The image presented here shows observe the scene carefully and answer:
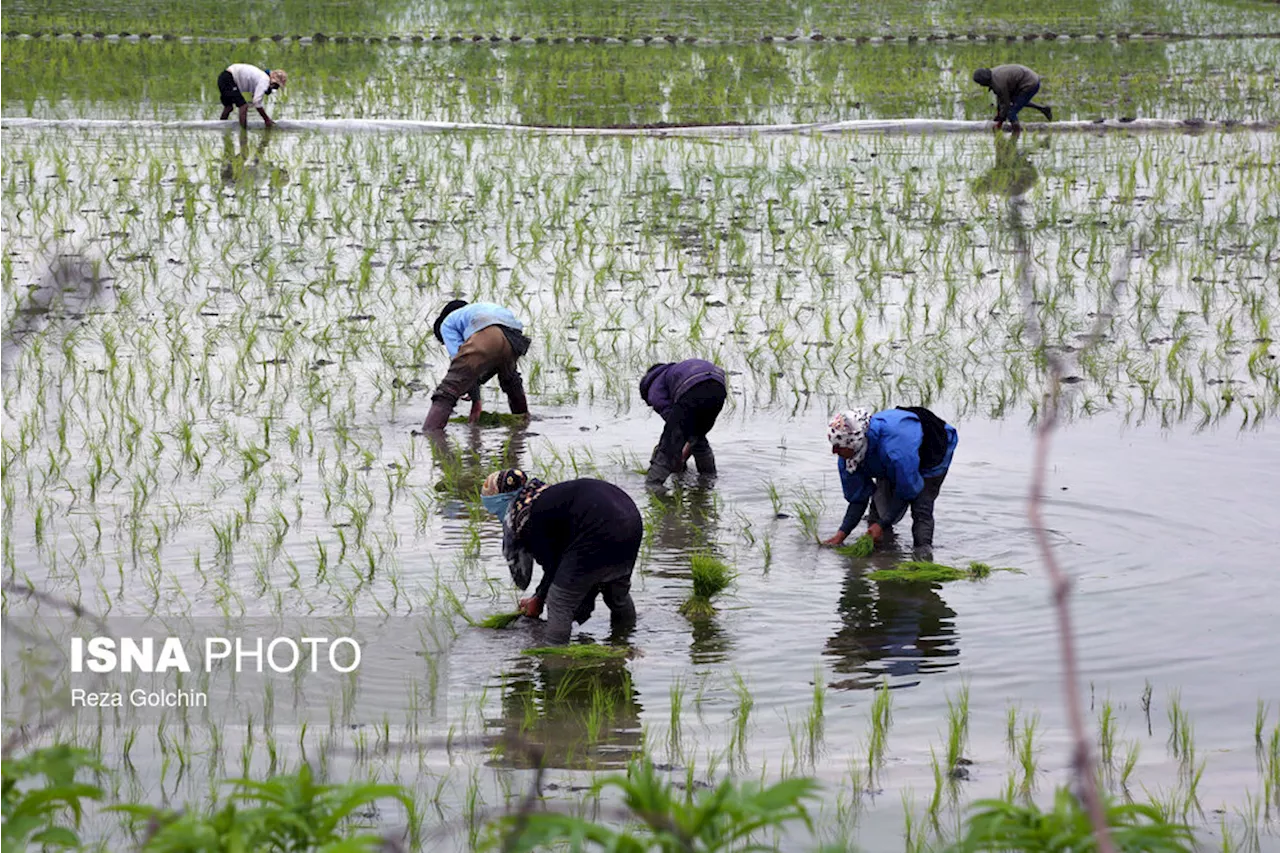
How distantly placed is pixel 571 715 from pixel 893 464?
64.5 inches

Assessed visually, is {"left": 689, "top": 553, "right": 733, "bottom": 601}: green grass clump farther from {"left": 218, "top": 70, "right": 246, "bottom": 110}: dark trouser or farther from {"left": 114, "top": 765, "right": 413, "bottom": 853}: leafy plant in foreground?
{"left": 218, "top": 70, "right": 246, "bottom": 110}: dark trouser

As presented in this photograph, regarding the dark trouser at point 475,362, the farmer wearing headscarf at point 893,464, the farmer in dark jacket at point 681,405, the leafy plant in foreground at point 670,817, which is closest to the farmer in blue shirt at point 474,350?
the dark trouser at point 475,362

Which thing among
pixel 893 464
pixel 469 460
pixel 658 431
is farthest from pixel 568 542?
pixel 658 431

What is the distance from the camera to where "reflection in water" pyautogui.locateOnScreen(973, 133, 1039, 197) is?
1188cm

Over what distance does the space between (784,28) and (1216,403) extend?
15.6 meters

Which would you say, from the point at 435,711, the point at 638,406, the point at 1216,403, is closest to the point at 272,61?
the point at 638,406

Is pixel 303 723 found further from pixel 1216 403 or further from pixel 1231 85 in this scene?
pixel 1231 85

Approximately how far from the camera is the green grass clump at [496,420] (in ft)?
23.5

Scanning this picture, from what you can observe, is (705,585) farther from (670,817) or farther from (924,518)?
(670,817)

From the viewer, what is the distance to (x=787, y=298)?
9102 millimetres

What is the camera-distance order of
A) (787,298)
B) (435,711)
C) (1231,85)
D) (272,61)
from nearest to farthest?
(435,711), (787,298), (1231,85), (272,61)

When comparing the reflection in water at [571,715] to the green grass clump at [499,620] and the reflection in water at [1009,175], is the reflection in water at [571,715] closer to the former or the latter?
the green grass clump at [499,620]

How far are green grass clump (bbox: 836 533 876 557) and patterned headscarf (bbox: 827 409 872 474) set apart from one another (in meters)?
0.35

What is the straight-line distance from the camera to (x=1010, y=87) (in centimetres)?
1425
